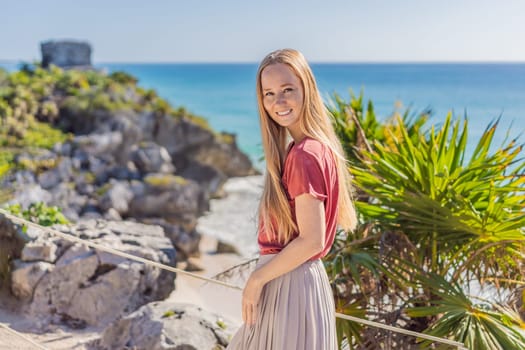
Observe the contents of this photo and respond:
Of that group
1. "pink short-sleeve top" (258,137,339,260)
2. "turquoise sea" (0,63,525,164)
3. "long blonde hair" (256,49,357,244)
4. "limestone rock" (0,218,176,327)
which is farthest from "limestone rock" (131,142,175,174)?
"turquoise sea" (0,63,525,164)

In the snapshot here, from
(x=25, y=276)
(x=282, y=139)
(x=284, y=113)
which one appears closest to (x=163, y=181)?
(x=25, y=276)

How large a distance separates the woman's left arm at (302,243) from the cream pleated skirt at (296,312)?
3.6 inches

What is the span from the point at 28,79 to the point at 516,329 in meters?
25.2

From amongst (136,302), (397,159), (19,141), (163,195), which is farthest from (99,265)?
(19,141)

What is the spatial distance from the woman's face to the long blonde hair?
18 mm

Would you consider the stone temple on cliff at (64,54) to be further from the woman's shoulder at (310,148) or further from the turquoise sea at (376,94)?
the woman's shoulder at (310,148)

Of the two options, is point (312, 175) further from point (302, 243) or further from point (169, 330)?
point (169, 330)

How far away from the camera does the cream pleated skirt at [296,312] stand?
207 cm

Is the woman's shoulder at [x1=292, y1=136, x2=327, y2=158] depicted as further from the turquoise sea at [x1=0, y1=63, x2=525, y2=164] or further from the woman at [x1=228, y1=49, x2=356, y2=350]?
the turquoise sea at [x1=0, y1=63, x2=525, y2=164]

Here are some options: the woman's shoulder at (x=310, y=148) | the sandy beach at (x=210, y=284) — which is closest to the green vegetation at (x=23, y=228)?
the sandy beach at (x=210, y=284)

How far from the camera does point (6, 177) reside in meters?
15.8

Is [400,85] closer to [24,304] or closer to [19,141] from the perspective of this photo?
[19,141]

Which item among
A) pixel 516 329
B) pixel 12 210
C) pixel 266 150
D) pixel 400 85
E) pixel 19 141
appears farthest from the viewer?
pixel 400 85

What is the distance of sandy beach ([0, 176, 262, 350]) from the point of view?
4.79m
